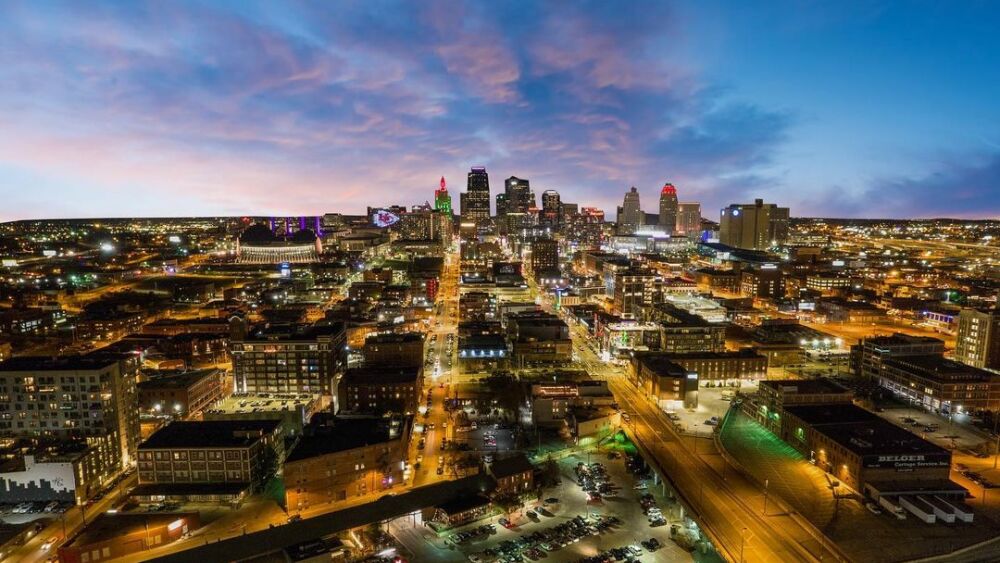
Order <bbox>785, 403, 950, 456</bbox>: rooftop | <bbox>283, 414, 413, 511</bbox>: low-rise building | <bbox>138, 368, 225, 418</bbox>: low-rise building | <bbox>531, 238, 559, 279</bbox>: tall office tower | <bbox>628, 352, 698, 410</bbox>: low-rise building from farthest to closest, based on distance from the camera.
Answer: <bbox>531, 238, 559, 279</bbox>: tall office tower
<bbox>628, 352, 698, 410</bbox>: low-rise building
<bbox>138, 368, 225, 418</bbox>: low-rise building
<bbox>785, 403, 950, 456</bbox>: rooftop
<bbox>283, 414, 413, 511</bbox>: low-rise building

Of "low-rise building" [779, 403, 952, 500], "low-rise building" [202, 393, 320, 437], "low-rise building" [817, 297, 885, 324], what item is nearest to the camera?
"low-rise building" [779, 403, 952, 500]

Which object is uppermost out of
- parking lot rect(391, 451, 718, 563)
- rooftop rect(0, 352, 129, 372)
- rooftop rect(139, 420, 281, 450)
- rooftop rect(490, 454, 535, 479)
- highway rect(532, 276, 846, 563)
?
rooftop rect(0, 352, 129, 372)

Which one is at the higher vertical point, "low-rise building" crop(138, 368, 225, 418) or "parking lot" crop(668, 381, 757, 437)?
"low-rise building" crop(138, 368, 225, 418)

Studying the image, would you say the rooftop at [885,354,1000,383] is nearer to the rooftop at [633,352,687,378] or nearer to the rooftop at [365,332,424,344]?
the rooftop at [633,352,687,378]

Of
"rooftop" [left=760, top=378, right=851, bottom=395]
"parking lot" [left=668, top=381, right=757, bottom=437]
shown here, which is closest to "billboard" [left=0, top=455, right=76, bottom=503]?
"parking lot" [left=668, top=381, right=757, bottom=437]

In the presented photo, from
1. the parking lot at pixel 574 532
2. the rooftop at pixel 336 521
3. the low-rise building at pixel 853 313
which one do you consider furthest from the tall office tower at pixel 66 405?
the low-rise building at pixel 853 313

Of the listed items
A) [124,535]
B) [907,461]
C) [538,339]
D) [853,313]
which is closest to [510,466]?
[124,535]
